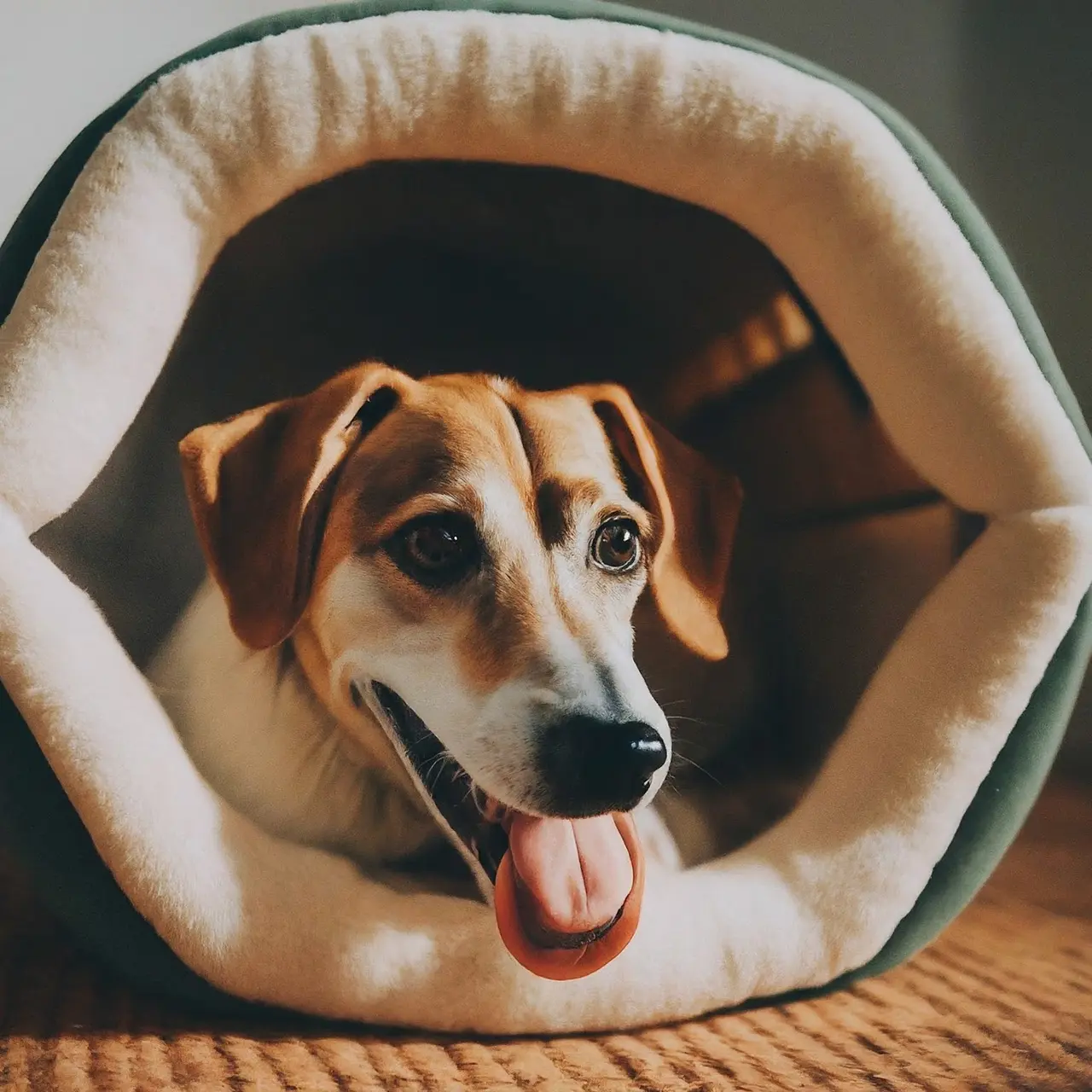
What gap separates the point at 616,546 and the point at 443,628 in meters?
0.23

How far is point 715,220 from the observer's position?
1.29 meters

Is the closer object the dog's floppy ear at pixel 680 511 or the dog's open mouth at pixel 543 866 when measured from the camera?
the dog's open mouth at pixel 543 866

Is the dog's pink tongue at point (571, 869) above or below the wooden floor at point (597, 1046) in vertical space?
above

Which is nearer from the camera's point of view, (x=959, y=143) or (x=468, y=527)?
(x=468, y=527)

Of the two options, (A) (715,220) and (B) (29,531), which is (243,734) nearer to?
(B) (29,531)

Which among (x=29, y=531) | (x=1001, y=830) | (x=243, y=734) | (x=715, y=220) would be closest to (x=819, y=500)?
(x=715, y=220)

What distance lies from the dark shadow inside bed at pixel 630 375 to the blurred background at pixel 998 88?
0.61 m

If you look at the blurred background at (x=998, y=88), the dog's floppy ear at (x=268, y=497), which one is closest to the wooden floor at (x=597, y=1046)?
the dog's floppy ear at (x=268, y=497)

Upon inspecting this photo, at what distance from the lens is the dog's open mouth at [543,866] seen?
895 millimetres

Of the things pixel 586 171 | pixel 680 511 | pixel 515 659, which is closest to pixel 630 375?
pixel 680 511

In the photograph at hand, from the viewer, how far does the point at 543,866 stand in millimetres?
915

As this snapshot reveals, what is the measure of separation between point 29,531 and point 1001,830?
3.30 feet

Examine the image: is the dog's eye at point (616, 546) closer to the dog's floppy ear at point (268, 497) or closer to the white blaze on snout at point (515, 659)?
the white blaze on snout at point (515, 659)

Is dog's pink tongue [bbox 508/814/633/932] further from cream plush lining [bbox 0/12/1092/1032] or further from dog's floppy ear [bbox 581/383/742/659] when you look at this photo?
dog's floppy ear [bbox 581/383/742/659]
